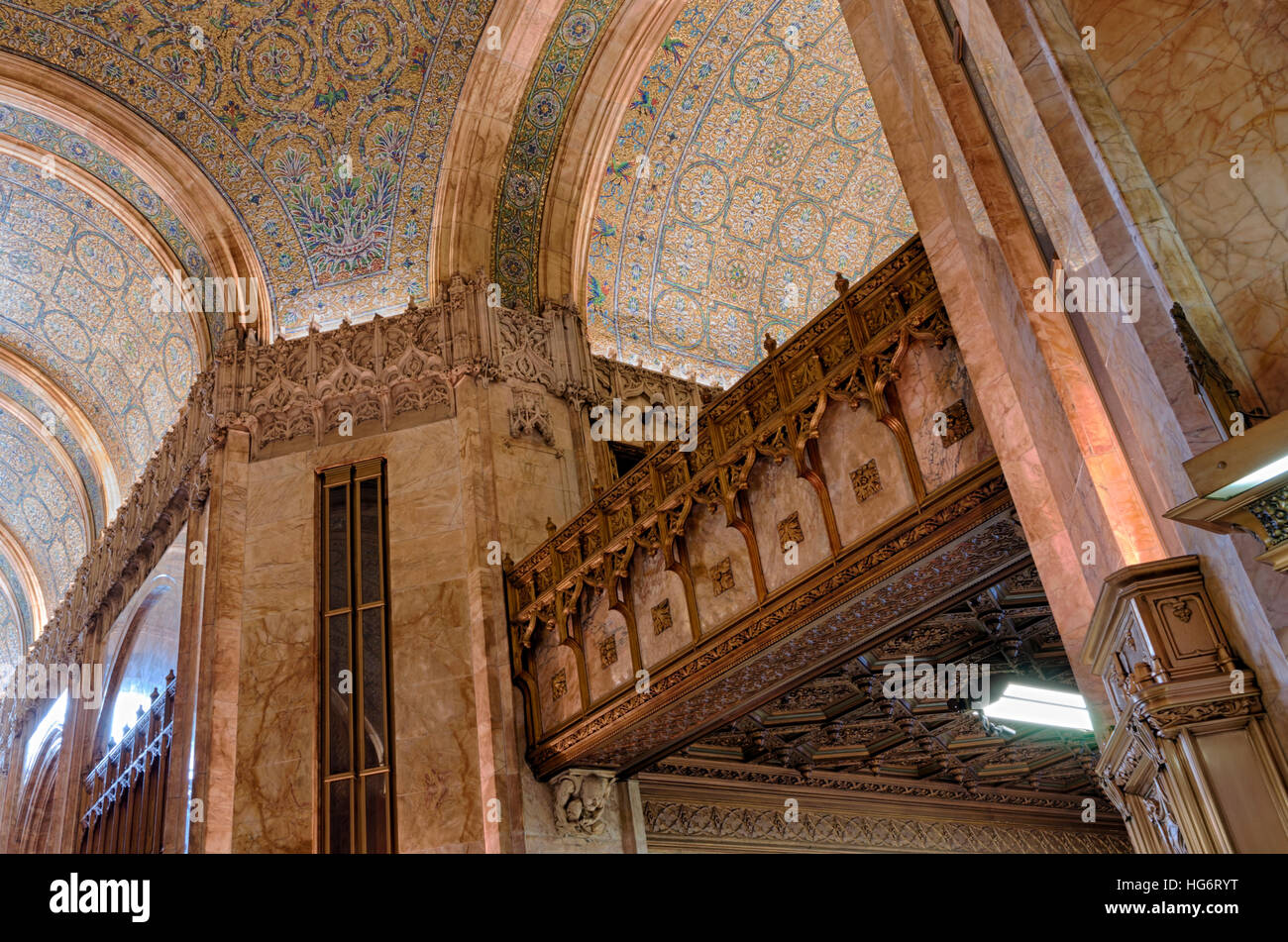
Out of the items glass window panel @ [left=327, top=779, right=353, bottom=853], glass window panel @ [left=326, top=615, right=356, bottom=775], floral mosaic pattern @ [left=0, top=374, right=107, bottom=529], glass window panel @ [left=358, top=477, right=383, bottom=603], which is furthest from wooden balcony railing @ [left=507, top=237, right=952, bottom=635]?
floral mosaic pattern @ [left=0, top=374, right=107, bottom=529]

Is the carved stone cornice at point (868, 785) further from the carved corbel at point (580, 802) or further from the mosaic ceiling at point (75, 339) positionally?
the mosaic ceiling at point (75, 339)

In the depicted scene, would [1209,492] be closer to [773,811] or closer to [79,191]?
[773,811]

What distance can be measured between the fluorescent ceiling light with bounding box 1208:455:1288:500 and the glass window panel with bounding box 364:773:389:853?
6.74 metres

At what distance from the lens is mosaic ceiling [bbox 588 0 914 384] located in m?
10.5

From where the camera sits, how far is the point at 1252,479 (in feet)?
7.20

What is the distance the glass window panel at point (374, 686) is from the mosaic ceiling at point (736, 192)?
142 inches

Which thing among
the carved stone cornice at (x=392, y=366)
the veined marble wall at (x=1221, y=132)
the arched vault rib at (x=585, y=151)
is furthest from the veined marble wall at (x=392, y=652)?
the veined marble wall at (x=1221, y=132)

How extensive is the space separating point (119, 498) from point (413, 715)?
6.97 meters

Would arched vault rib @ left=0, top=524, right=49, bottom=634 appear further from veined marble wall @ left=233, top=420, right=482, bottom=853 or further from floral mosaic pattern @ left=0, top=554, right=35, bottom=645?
veined marble wall @ left=233, top=420, right=482, bottom=853

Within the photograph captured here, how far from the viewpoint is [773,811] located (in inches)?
352

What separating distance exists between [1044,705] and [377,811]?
522 centimetres

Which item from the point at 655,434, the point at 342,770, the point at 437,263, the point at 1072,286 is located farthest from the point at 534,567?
the point at 1072,286

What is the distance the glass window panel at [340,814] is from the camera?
7.83 meters

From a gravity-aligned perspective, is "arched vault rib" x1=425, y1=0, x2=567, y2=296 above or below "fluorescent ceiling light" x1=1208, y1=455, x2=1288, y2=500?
above
